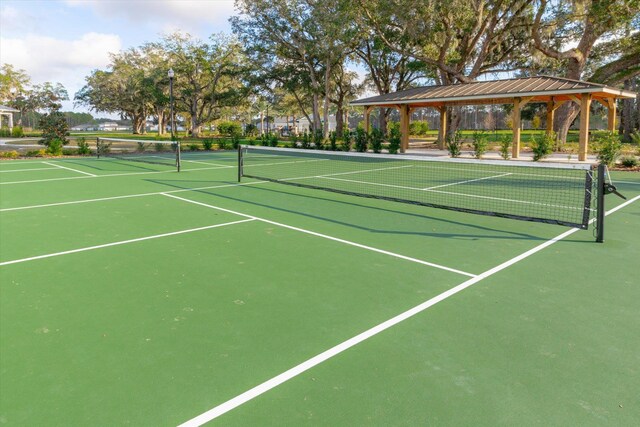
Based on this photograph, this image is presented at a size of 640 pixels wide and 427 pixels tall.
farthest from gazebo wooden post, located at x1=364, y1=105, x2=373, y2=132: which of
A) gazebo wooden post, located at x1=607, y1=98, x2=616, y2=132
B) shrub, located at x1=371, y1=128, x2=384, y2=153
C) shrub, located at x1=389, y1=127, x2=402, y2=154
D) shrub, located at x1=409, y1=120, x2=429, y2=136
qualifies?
shrub, located at x1=409, y1=120, x2=429, y2=136

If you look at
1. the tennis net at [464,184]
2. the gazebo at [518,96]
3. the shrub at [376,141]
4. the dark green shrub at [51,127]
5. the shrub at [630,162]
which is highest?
the gazebo at [518,96]

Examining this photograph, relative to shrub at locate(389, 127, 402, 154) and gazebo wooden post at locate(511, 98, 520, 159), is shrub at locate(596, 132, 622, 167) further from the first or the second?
shrub at locate(389, 127, 402, 154)

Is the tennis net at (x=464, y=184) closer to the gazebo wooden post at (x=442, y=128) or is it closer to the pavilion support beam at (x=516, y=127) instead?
the pavilion support beam at (x=516, y=127)

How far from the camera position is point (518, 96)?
71.7 ft

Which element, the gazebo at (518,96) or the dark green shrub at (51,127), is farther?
the dark green shrub at (51,127)

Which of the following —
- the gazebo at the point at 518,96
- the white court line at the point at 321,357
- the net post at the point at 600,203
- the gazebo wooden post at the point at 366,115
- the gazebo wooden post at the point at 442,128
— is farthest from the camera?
the gazebo wooden post at the point at 366,115

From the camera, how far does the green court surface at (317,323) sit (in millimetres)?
2930

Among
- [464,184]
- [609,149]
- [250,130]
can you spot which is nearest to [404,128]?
[609,149]

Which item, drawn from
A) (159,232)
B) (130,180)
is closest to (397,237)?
(159,232)

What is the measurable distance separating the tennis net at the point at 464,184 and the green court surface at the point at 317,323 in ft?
3.54

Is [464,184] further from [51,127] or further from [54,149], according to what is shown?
[51,127]

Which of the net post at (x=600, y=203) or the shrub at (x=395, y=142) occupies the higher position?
the shrub at (x=395, y=142)

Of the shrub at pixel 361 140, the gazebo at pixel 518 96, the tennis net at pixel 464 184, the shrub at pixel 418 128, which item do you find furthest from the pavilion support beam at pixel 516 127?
the shrub at pixel 418 128

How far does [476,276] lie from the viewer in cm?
549
